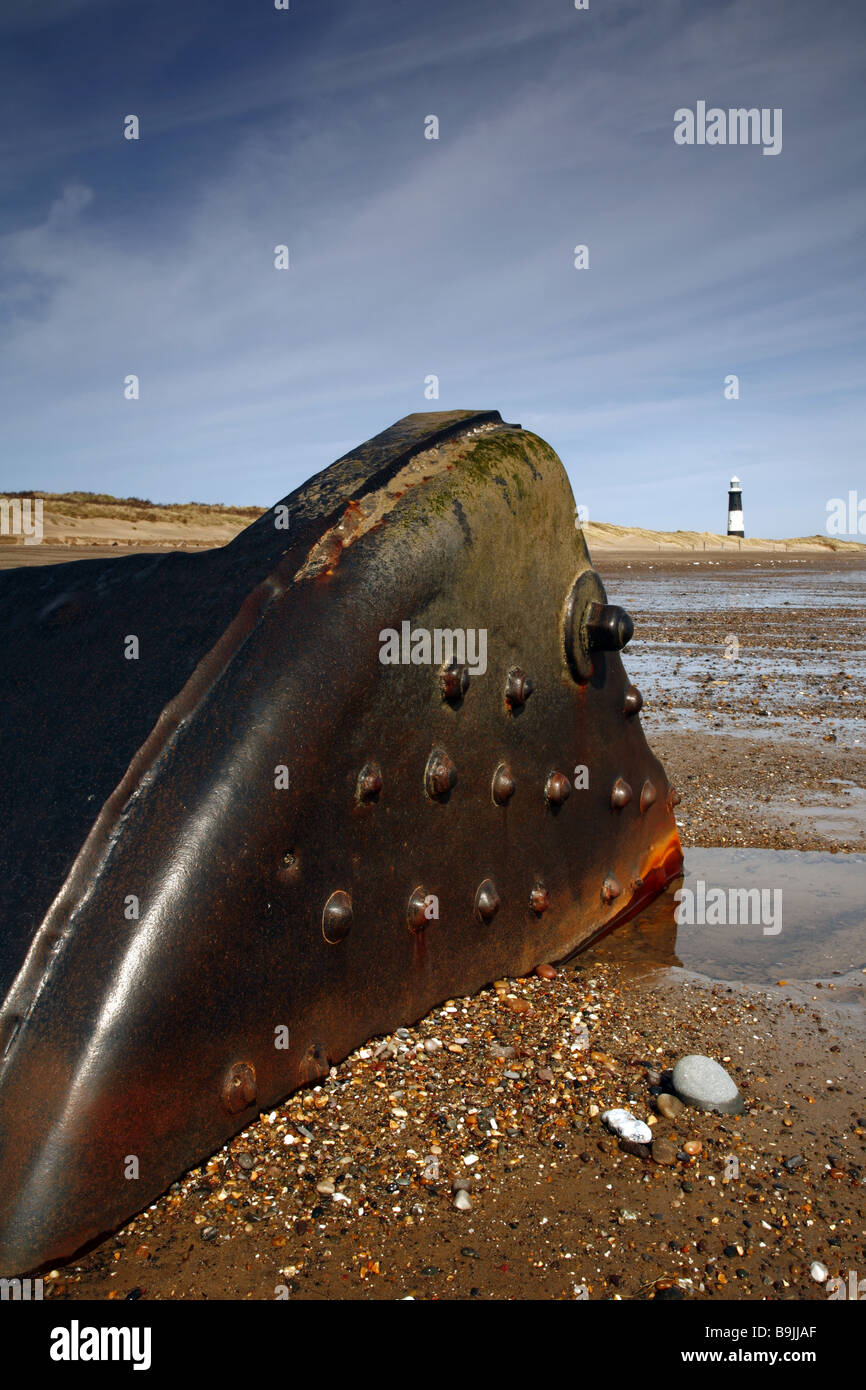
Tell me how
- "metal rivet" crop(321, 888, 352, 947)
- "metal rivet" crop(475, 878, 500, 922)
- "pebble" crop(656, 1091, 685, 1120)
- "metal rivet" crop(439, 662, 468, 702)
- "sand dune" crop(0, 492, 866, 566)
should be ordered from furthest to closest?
"sand dune" crop(0, 492, 866, 566) → "metal rivet" crop(475, 878, 500, 922) → "metal rivet" crop(439, 662, 468, 702) → "pebble" crop(656, 1091, 685, 1120) → "metal rivet" crop(321, 888, 352, 947)

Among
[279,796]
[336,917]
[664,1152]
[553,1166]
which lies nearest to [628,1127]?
[664,1152]

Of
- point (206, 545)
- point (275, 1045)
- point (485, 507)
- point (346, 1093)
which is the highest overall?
point (206, 545)

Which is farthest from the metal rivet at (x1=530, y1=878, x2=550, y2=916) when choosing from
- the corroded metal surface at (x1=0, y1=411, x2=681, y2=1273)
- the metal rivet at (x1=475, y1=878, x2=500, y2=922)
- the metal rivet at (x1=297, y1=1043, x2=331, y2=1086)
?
the metal rivet at (x1=297, y1=1043, x2=331, y2=1086)

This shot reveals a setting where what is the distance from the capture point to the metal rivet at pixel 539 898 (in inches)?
101

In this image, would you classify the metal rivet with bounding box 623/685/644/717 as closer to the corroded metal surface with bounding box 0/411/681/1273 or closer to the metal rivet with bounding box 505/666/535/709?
the corroded metal surface with bounding box 0/411/681/1273

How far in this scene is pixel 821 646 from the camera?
492 inches

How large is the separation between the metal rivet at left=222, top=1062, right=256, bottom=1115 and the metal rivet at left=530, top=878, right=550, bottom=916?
3.21 ft

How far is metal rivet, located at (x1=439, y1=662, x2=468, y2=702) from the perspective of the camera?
7.20 ft

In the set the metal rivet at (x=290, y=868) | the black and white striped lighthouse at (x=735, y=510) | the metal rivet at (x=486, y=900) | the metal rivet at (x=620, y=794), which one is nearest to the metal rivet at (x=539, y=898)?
the metal rivet at (x=486, y=900)

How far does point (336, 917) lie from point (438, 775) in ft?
1.39

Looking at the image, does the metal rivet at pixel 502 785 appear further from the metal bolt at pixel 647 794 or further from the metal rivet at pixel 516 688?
the metal bolt at pixel 647 794
